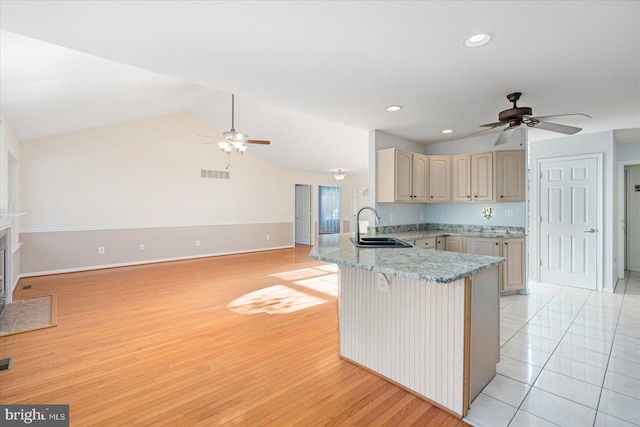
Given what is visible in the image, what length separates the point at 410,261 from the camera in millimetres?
1982

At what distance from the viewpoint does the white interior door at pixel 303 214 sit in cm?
956

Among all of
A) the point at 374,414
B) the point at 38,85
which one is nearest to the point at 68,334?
the point at 38,85

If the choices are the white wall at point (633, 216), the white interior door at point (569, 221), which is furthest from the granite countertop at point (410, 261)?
the white wall at point (633, 216)

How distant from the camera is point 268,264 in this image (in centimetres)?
650

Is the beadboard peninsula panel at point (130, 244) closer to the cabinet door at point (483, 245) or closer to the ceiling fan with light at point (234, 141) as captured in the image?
the ceiling fan with light at point (234, 141)

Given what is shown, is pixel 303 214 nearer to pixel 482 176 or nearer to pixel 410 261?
pixel 482 176

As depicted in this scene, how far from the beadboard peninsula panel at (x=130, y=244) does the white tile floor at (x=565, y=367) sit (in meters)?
6.01

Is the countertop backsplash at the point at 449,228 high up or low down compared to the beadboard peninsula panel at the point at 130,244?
up

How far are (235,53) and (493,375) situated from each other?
9.74 ft

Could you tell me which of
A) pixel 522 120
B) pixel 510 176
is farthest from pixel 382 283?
pixel 510 176

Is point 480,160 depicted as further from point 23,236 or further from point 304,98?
point 23,236

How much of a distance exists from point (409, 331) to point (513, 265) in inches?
121

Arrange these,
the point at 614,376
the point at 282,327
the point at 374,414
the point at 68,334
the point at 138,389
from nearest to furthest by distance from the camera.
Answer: the point at 374,414 → the point at 138,389 → the point at 614,376 → the point at 68,334 → the point at 282,327

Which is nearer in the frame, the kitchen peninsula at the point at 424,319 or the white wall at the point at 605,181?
the kitchen peninsula at the point at 424,319
